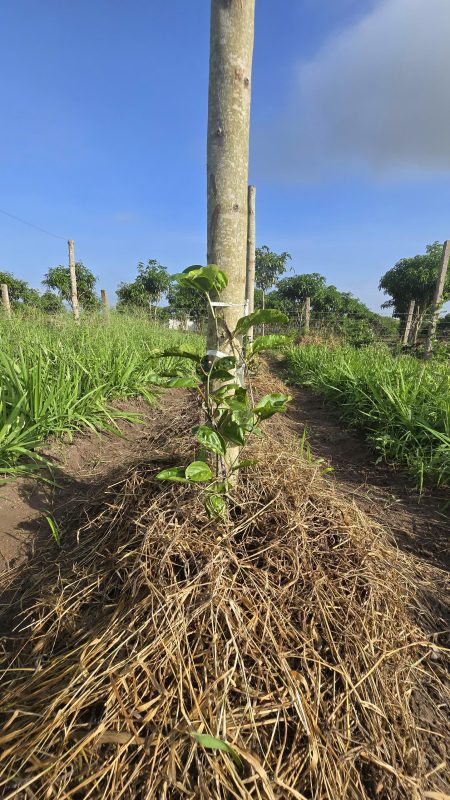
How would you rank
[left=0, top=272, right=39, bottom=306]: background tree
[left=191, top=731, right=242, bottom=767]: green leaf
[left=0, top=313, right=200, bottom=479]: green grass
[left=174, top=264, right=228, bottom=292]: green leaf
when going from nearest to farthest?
[left=191, top=731, right=242, bottom=767]: green leaf
[left=174, top=264, right=228, bottom=292]: green leaf
[left=0, top=313, right=200, bottom=479]: green grass
[left=0, top=272, right=39, bottom=306]: background tree

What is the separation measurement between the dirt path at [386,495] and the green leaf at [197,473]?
4.22 feet

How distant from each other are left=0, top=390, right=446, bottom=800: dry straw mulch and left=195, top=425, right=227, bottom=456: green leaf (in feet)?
0.78

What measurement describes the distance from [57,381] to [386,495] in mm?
2612

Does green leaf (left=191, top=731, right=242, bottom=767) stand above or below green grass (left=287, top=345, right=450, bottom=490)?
below

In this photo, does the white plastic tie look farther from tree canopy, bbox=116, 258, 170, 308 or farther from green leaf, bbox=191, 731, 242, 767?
tree canopy, bbox=116, 258, 170, 308

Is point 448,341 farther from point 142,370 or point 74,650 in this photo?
point 74,650

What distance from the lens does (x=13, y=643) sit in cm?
111

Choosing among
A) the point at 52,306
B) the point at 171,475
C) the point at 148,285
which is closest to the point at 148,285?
the point at 148,285

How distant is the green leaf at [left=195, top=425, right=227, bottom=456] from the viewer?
Answer: 111 cm

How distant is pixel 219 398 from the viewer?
1.19 metres

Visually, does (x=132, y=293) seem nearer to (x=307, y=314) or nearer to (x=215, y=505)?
(x=307, y=314)

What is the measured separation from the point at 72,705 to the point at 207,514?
0.57 meters

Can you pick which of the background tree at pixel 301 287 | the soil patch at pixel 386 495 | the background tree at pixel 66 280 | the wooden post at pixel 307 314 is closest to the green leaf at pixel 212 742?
the soil patch at pixel 386 495

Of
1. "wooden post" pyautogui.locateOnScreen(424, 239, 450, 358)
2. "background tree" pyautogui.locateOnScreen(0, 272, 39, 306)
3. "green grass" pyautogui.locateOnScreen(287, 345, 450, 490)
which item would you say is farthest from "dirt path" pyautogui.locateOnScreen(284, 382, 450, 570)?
"background tree" pyautogui.locateOnScreen(0, 272, 39, 306)
